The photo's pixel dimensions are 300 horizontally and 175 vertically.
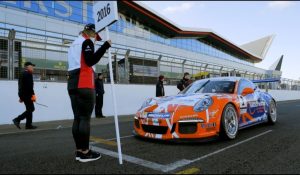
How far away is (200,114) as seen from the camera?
15.4 feet

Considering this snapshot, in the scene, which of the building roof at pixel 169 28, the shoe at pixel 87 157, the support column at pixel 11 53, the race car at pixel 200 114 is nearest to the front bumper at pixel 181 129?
the race car at pixel 200 114

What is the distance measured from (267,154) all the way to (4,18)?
2210 cm

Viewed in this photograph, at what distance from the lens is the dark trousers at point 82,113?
11.9ft

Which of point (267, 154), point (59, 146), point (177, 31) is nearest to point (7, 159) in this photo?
point (59, 146)

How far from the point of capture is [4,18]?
2092cm

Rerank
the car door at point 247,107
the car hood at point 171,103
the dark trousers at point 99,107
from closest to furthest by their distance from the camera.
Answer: the car hood at point 171,103, the car door at point 247,107, the dark trousers at point 99,107

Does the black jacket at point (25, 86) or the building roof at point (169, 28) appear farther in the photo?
the building roof at point (169, 28)

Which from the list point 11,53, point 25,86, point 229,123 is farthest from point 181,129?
point 11,53

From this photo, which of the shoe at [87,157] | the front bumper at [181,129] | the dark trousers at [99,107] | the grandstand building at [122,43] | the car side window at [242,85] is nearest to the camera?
the shoe at [87,157]

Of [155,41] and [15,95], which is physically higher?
[155,41]

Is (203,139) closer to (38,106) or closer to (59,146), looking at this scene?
(59,146)

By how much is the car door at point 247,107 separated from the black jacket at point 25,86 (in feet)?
17.0

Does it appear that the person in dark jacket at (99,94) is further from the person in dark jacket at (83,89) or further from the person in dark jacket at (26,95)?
the person in dark jacket at (83,89)

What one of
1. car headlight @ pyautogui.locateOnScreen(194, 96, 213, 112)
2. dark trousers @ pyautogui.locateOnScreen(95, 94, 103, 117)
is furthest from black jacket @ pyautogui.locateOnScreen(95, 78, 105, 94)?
car headlight @ pyautogui.locateOnScreen(194, 96, 213, 112)
